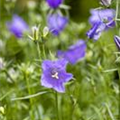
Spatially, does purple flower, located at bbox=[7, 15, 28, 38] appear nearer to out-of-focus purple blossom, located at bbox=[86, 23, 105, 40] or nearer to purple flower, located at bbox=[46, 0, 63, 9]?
purple flower, located at bbox=[46, 0, 63, 9]

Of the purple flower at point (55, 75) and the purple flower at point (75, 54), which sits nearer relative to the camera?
the purple flower at point (55, 75)

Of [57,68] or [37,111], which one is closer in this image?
[57,68]

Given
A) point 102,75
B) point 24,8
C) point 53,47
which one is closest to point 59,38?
point 53,47

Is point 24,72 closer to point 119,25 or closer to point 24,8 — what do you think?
point 119,25

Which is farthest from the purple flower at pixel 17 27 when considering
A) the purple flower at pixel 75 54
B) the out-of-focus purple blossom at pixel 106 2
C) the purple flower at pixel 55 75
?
the out-of-focus purple blossom at pixel 106 2

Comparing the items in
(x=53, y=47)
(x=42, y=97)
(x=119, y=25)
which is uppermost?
(x=119, y=25)

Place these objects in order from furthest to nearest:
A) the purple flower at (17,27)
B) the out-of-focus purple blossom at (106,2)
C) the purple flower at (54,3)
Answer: the purple flower at (17,27)
the purple flower at (54,3)
the out-of-focus purple blossom at (106,2)

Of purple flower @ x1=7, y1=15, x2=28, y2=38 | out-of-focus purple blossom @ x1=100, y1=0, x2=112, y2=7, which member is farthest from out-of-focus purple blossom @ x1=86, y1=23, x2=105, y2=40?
purple flower @ x1=7, y1=15, x2=28, y2=38

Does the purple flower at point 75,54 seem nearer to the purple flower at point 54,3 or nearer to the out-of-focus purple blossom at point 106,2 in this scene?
the purple flower at point 54,3
